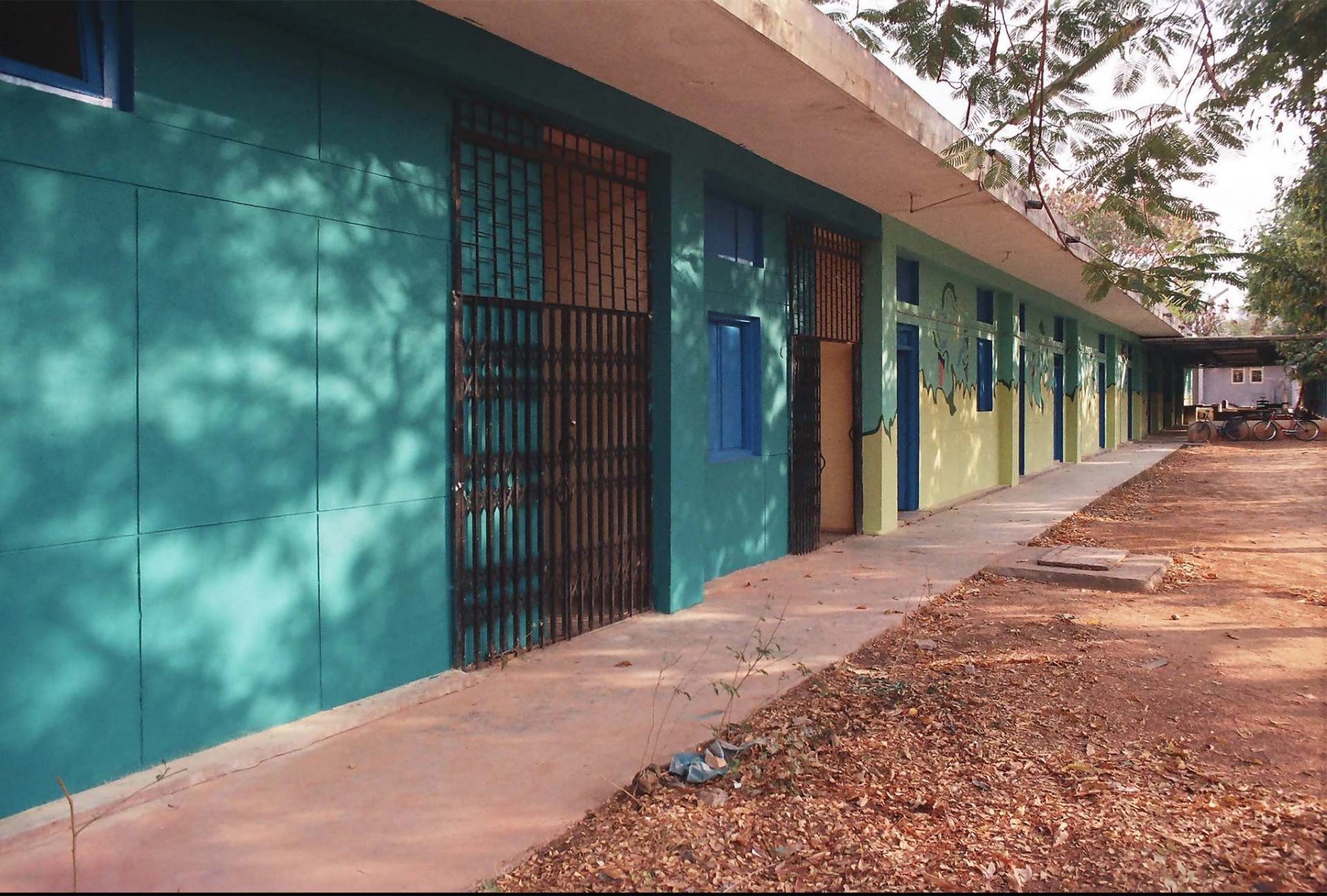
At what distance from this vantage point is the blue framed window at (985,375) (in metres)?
14.2

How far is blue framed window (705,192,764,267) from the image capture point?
7.37 meters

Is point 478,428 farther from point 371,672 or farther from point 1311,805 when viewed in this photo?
point 1311,805

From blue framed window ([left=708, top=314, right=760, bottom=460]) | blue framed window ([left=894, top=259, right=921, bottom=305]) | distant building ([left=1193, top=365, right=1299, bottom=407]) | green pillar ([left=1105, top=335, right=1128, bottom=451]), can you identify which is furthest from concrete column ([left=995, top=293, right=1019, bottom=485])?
distant building ([left=1193, top=365, right=1299, bottom=407])

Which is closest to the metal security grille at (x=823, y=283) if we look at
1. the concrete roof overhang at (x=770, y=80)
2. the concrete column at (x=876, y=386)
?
the concrete column at (x=876, y=386)

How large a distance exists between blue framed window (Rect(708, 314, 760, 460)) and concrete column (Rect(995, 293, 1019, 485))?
830 centimetres

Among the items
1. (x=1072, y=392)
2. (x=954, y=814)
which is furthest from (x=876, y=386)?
(x=1072, y=392)

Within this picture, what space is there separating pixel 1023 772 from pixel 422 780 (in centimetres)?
242

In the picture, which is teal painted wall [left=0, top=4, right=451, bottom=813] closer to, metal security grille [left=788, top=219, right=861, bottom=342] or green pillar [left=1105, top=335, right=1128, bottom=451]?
metal security grille [left=788, top=219, right=861, bottom=342]

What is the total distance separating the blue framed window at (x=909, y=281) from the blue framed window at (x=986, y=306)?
3.12 meters

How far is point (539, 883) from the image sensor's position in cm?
290

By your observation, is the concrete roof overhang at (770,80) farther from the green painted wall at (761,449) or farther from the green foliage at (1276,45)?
the green foliage at (1276,45)

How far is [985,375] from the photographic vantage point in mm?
14570

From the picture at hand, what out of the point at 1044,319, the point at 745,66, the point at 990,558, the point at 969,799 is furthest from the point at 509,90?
the point at 1044,319

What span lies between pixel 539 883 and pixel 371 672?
1.89m
